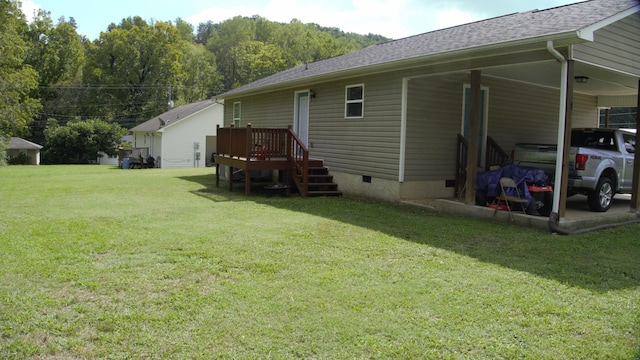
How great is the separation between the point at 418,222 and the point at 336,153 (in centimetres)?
447

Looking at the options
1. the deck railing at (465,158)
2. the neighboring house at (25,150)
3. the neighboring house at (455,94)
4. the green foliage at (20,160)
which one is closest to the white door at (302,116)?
the neighboring house at (455,94)

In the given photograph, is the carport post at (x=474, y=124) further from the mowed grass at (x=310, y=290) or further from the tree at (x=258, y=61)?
the tree at (x=258, y=61)

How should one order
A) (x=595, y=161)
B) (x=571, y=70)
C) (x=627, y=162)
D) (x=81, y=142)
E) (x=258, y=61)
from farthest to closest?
(x=258, y=61) < (x=81, y=142) < (x=627, y=162) < (x=595, y=161) < (x=571, y=70)

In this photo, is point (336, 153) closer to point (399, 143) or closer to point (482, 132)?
point (399, 143)

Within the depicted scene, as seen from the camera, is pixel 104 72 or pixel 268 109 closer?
pixel 268 109

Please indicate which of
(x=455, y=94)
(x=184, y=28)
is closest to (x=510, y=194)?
(x=455, y=94)

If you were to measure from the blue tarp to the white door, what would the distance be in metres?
6.01

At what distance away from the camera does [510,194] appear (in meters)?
7.99

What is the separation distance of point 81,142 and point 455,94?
33951 mm

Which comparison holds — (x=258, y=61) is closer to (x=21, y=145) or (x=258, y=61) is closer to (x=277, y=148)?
(x=21, y=145)

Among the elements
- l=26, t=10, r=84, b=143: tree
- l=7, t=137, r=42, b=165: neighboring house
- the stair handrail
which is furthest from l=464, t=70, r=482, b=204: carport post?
l=26, t=10, r=84, b=143: tree

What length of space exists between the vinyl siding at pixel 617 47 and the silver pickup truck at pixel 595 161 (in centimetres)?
139

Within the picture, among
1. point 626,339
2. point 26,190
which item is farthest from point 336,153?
point 626,339

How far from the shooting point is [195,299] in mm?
3951
